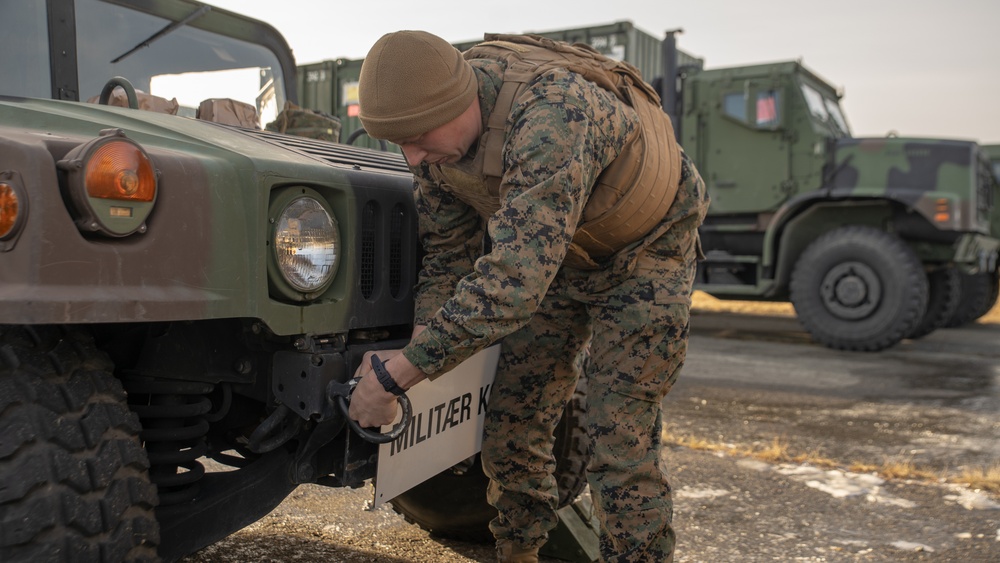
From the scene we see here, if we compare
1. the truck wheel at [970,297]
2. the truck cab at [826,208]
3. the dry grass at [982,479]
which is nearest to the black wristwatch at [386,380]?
the dry grass at [982,479]

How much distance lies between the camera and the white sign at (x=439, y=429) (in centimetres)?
200

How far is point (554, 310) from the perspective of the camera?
2400mm

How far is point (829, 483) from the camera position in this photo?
3637mm

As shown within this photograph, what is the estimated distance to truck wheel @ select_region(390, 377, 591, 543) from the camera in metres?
2.65

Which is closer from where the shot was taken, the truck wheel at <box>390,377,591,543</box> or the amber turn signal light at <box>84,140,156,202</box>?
the amber turn signal light at <box>84,140,156,202</box>

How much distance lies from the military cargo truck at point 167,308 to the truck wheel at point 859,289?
21.6 ft

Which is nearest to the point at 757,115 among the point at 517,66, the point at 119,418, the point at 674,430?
the point at 674,430

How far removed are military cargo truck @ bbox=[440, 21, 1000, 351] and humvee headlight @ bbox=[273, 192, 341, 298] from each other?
20.4ft

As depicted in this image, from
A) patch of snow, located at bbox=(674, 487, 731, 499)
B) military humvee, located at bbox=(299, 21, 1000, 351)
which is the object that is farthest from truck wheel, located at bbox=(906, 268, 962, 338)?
patch of snow, located at bbox=(674, 487, 731, 499)

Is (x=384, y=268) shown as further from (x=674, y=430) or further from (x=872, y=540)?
(x=674, y=430)

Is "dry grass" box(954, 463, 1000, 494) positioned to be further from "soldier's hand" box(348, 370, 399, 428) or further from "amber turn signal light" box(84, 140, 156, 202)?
"amber turn signal light" box(84, 140, 156, 202)

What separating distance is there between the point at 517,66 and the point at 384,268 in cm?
53

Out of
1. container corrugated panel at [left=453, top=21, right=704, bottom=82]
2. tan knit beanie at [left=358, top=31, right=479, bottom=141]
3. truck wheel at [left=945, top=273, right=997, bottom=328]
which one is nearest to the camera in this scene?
tan knit beanie at [left=358, top=31, right=479, bottom=141]

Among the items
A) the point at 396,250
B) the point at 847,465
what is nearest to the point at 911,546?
the point at 847,465
